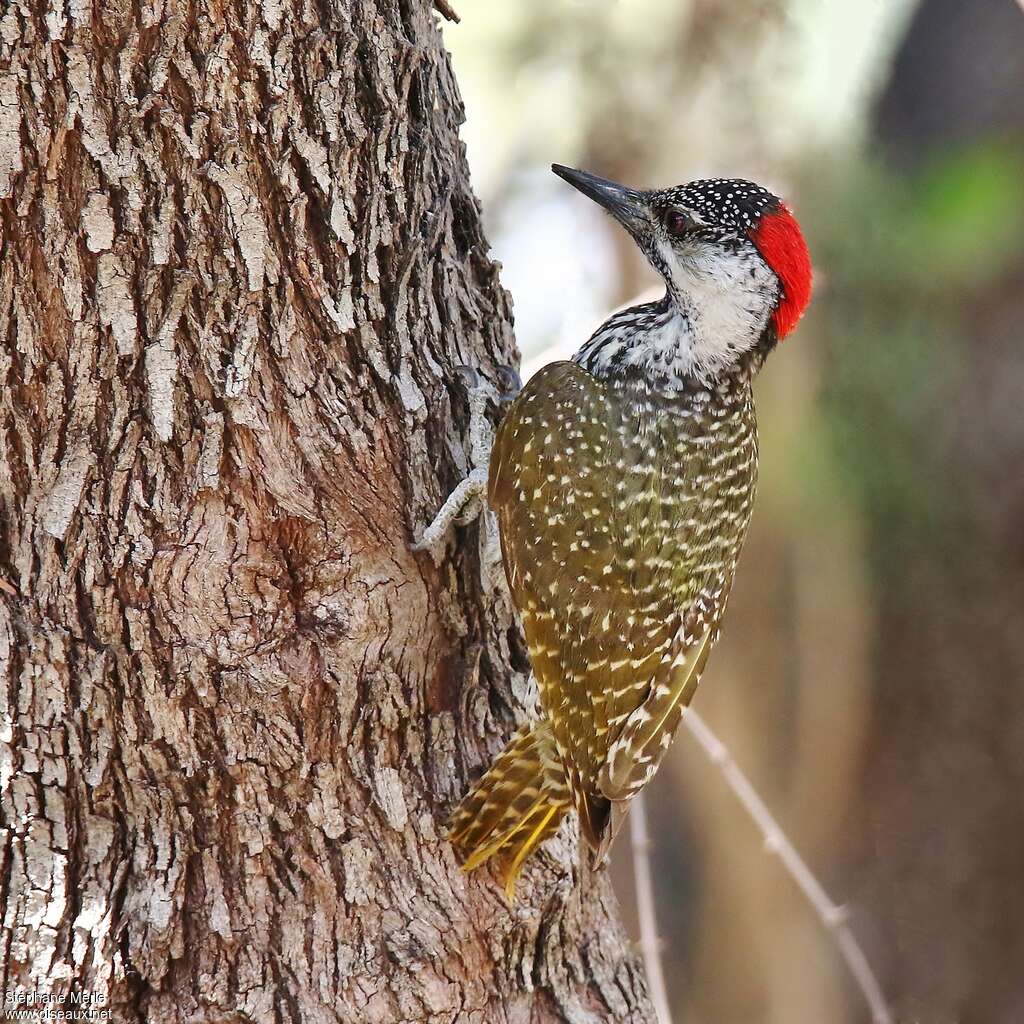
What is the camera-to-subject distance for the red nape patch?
11.4ft

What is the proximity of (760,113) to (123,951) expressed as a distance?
4.52 metres

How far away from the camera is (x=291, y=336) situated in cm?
270

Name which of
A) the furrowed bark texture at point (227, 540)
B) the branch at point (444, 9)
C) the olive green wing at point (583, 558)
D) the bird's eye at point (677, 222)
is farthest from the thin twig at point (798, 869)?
the branch at point (444, 9)

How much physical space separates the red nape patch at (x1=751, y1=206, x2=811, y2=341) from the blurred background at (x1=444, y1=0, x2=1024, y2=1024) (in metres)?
2.10

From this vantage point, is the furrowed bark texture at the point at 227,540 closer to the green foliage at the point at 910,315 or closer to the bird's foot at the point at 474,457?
the bird's foot at the point at 474,457

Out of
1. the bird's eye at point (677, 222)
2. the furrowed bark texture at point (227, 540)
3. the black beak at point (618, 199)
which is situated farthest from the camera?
the black beak at point (618, 199)

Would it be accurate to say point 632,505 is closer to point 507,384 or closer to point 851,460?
point 507,384

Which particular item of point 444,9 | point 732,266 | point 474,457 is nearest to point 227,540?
point 474,457

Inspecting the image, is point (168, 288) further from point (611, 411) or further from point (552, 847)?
point (552, 847)

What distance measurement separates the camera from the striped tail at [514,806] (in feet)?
9.27

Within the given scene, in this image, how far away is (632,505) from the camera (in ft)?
10.6

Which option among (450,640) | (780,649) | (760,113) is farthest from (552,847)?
(760,113)

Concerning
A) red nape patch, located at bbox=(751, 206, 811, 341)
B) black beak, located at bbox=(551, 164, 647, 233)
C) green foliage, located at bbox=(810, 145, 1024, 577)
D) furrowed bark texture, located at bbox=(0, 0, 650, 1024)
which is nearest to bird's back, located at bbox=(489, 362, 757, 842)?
furrowed bark texture, located at bbox=(0, 0, 650, 1024)

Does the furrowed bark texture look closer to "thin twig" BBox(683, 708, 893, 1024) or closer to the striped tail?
the striped tail
